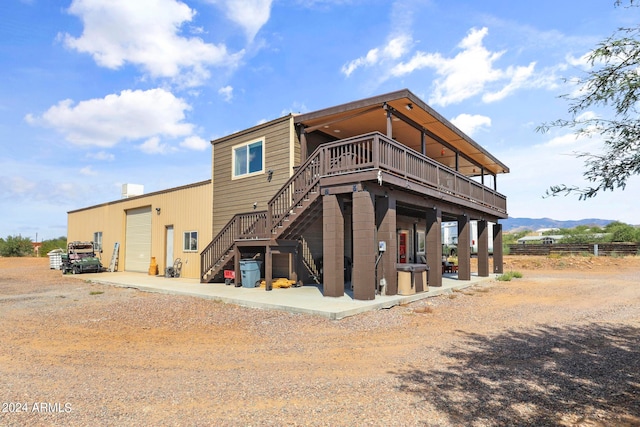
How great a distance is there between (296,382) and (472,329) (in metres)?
4.36

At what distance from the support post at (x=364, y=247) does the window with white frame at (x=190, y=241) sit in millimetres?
9717

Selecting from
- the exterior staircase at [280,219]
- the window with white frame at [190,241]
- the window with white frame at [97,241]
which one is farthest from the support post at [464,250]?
the window with white frame at [97,241]

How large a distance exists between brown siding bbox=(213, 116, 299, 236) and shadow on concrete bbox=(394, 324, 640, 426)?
9074 millimetres

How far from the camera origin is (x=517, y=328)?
24.9ft

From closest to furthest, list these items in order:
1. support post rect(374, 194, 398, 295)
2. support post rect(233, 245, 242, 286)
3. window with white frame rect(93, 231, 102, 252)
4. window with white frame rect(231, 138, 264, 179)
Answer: support post rect(374, 194, 398, 295), support post rect(233, 245, 242, 286), window with white frame rect(231, 138, 264, 179), window with white frame rect(93, 231, 102, 252)

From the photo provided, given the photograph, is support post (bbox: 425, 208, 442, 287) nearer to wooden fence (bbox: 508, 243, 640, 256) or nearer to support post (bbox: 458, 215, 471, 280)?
support post (bbox: 458, 215, 471, 280)

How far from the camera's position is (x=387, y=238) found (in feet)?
34.6

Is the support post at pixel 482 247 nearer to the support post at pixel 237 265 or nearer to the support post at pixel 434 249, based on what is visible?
the support post at pixel 434 249

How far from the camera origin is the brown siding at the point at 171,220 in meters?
17.2

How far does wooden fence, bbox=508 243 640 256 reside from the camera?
3159 cm

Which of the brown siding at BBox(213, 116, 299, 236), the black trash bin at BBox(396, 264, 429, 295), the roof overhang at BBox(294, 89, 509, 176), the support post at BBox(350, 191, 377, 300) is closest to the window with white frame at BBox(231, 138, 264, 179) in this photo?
the brown siding at BBox(213, 116, 299, 236)

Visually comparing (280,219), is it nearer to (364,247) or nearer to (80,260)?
(364,247)

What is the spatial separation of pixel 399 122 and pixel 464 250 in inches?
238

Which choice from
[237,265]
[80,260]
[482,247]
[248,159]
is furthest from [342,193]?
[80,260]
